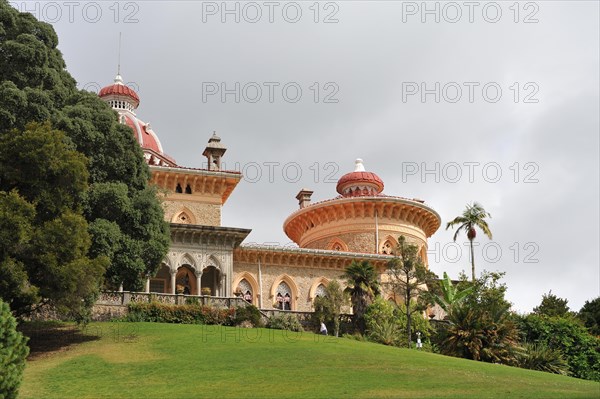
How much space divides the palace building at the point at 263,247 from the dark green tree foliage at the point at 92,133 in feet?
24.8

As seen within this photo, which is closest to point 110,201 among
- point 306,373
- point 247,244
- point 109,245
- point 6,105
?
point 109,245

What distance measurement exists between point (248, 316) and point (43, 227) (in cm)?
1123

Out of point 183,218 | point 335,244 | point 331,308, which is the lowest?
point 331,308

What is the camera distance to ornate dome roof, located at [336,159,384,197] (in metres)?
57.0

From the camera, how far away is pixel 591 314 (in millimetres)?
58188

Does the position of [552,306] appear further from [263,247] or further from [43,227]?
[43,227]

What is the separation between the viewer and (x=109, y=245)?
29344 millimetres

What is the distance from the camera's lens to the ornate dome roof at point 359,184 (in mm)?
57000

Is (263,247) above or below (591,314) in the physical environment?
above

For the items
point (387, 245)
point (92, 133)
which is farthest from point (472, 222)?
point (92, 133)

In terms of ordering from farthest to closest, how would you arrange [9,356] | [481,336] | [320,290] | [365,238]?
[365,238]
[320,290]
[481,336]
[9,356]

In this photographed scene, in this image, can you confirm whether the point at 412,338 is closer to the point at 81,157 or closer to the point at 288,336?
the point at 288,336

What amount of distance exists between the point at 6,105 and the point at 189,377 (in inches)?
491

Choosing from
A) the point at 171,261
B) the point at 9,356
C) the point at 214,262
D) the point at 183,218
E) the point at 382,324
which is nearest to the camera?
the point at 9,356
